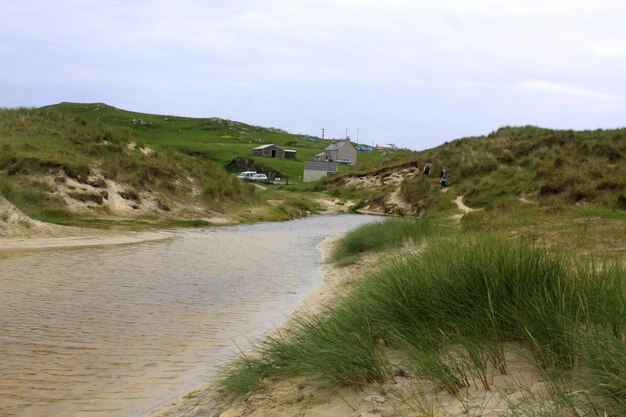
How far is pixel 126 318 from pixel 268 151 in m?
108

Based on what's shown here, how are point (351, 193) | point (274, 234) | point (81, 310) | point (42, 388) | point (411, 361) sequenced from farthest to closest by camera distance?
point (351, 193) → point (274, 234) → point (81, 310) → point (42, 388) → point (411, 361)

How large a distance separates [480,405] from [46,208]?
2467 cm

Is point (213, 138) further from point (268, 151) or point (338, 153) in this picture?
point (338, 153)

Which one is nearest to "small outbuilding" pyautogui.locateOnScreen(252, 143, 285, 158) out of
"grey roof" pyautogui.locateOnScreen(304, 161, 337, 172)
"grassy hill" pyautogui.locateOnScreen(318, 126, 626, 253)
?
"grey roof" pyautogui.locateOnScreen(304, 161, 337, 172)

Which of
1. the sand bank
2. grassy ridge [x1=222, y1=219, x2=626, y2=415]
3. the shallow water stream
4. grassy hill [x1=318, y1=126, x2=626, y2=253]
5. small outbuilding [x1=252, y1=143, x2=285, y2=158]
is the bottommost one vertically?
the shallow water stream

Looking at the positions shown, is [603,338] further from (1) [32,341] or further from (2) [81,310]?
(2) [81,310]

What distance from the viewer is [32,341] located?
830cm

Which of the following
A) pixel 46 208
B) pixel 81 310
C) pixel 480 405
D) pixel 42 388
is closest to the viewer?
pixel 480 405

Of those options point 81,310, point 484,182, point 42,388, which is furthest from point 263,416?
point 484,182

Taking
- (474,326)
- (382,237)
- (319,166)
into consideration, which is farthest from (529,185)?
(319,166)

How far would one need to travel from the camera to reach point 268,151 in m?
117

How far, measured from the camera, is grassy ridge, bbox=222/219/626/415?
419 cm

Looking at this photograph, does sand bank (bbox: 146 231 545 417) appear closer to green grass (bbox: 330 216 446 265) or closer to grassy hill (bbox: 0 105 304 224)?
green grass (bbox: 330 216 446 265)

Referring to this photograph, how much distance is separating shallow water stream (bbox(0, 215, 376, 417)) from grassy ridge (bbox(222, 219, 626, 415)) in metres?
1.71
